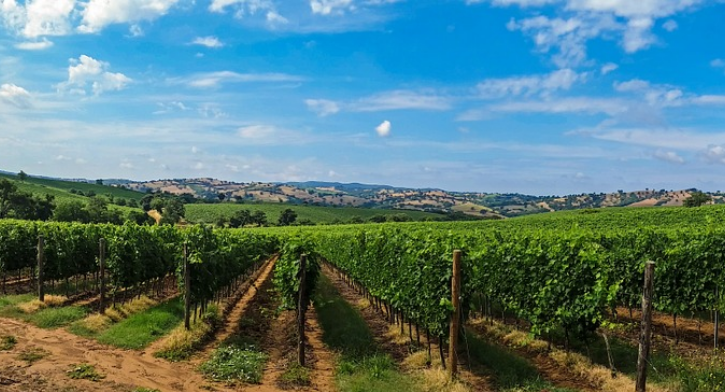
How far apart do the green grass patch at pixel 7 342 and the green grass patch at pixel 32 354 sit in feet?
1.52

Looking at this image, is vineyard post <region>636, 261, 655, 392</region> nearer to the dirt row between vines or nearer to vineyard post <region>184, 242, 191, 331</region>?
the dirt row between vines

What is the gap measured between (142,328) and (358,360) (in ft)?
21.7

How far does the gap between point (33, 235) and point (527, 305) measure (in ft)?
71.7

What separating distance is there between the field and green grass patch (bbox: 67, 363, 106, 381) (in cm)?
4

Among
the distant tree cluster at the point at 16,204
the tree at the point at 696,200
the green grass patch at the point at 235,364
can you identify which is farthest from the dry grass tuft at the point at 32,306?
the tree at the point at 696,200

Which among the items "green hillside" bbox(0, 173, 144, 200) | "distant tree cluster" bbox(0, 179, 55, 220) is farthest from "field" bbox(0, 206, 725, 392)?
"green hillside" bbox(0, 173, 144, 200)

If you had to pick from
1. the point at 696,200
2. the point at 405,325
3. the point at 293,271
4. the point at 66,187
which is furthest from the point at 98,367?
the point at 66,187

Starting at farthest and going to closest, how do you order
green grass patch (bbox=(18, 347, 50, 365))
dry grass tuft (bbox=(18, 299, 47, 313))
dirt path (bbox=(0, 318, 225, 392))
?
dry grass tuft (bbox=(18, 299, 47, 313)) < green grass patch (bbox=(18, 347, 50, 365)) < dirt path (bbox=(0, 318, 225, 392))

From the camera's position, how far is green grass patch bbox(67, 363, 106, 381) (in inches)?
358

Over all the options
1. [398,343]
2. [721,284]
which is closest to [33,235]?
[398,343]

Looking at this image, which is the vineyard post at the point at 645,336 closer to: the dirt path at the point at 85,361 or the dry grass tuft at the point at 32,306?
the dirt path at the point at 85,361

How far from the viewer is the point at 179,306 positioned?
16.8 m

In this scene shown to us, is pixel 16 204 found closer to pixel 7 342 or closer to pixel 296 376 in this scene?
Answer: pixel 7 342

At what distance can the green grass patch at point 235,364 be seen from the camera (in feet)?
32.3
